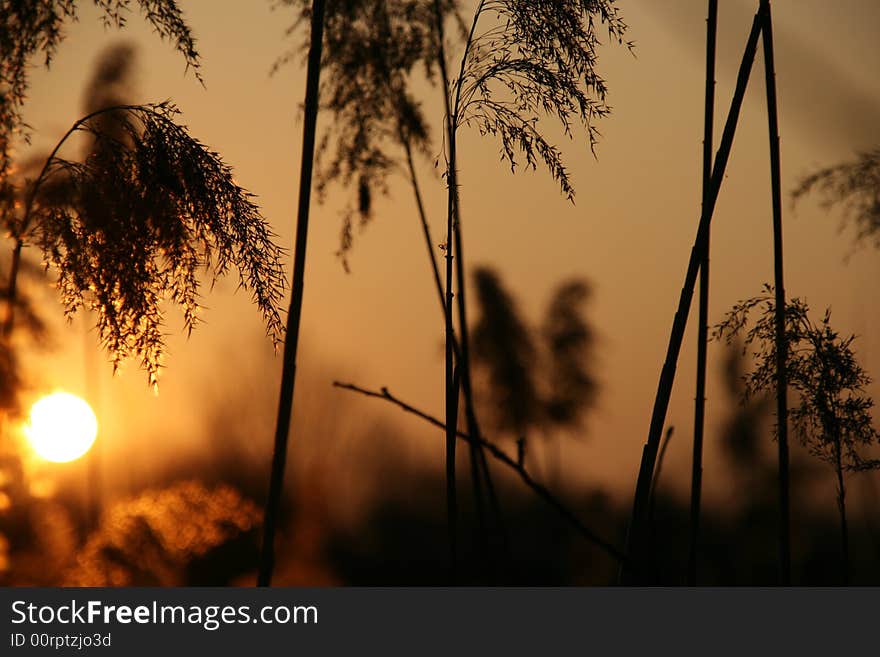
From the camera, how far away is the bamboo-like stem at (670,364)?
8.21ft

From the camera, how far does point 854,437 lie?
332 cm

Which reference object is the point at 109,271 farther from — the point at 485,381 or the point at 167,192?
the point at 485,381

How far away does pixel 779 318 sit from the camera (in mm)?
2982

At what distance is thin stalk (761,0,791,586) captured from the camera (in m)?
2.91

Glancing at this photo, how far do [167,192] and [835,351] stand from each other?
2185 mm

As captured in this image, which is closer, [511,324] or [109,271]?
[109,271]

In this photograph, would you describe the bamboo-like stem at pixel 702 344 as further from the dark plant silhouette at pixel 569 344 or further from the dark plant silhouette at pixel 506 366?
the dark plant silhouette at pixel 569 344

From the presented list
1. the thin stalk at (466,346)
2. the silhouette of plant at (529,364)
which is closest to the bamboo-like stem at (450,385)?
the thin stalk at (466,346)

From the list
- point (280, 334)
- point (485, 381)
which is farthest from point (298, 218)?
point (485, 381)

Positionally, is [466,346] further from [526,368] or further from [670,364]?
[526,368]

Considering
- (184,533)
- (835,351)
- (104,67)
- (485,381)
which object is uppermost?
(104,67)

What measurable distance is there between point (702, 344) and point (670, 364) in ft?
1.73

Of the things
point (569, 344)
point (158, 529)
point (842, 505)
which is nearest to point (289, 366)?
point (842, 505)

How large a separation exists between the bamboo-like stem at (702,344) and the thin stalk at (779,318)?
0.17 m
